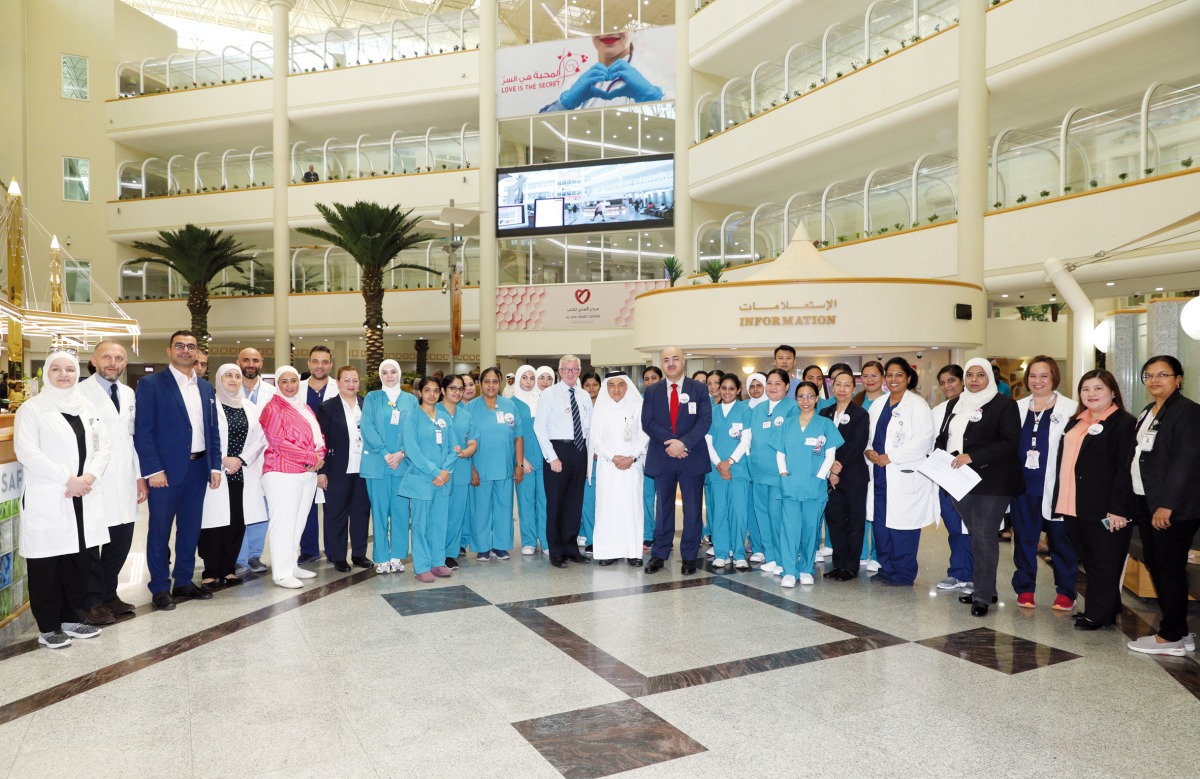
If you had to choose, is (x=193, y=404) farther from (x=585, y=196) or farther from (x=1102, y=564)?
(x=585, y=196)

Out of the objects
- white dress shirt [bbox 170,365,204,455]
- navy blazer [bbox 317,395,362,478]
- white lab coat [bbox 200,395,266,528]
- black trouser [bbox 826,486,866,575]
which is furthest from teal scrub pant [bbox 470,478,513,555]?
black trouser [bbox 826,486,866,575]

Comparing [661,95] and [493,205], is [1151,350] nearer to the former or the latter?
[661,95]

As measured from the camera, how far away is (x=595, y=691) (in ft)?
13.0

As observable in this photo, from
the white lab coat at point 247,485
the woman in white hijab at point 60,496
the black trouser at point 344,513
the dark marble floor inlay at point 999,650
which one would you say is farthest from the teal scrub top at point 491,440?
the dark marble floor inlay at point 999,650

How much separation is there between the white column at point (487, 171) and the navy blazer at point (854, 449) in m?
15.7

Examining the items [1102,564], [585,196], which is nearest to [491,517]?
[1102,564]

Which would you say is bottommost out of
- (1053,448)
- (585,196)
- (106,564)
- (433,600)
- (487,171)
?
(433,600)

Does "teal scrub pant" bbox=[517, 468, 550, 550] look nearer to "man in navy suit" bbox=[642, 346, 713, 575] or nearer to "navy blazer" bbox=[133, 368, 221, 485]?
"man in navy suit" bbox=[642, 346, 713, 575]

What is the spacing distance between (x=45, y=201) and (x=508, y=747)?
27171mm

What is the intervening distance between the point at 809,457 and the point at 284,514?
3987 millimetres

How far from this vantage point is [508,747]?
3.31 metres

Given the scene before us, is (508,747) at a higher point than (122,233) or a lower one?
lower

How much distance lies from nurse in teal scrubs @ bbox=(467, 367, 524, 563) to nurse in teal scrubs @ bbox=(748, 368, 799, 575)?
212 centimetres

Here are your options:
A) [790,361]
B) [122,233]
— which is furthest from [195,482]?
[122,233]
